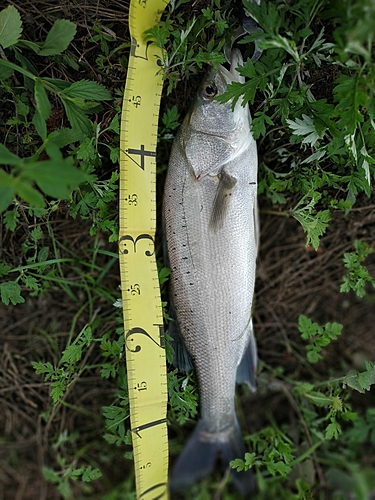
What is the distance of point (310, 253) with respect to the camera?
2900 millimetres

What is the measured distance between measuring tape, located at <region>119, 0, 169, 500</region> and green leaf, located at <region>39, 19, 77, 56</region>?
1.10 ft

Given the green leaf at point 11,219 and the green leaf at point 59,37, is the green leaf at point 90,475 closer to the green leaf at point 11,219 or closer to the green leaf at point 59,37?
the green leaf at point 11,219

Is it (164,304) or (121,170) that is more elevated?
(121,170)

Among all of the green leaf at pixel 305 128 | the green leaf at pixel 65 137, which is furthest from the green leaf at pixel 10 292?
the green leaf at pixel 305 128

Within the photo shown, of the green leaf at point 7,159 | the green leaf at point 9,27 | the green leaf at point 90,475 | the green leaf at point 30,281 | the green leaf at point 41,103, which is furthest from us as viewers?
the green leaf at point 90,475

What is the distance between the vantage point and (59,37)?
202 centimetres

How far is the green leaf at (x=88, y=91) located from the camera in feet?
6.69

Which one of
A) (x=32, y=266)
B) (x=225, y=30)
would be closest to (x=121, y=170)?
(x=32, y=266)

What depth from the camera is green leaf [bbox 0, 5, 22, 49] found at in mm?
1981

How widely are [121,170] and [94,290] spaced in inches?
34.7

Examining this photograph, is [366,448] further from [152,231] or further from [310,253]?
[152,231]

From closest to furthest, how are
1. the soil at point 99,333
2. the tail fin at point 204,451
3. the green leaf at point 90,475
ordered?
the green leaf at point 90,475
the tail fin at point 204,451
the soil at point 99,333

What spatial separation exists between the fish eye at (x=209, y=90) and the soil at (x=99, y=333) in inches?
33.1

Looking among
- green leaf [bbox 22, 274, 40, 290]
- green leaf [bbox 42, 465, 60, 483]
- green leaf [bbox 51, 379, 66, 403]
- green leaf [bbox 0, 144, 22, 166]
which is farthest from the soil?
green leaf [bbox 0, 144, 22, 166]
